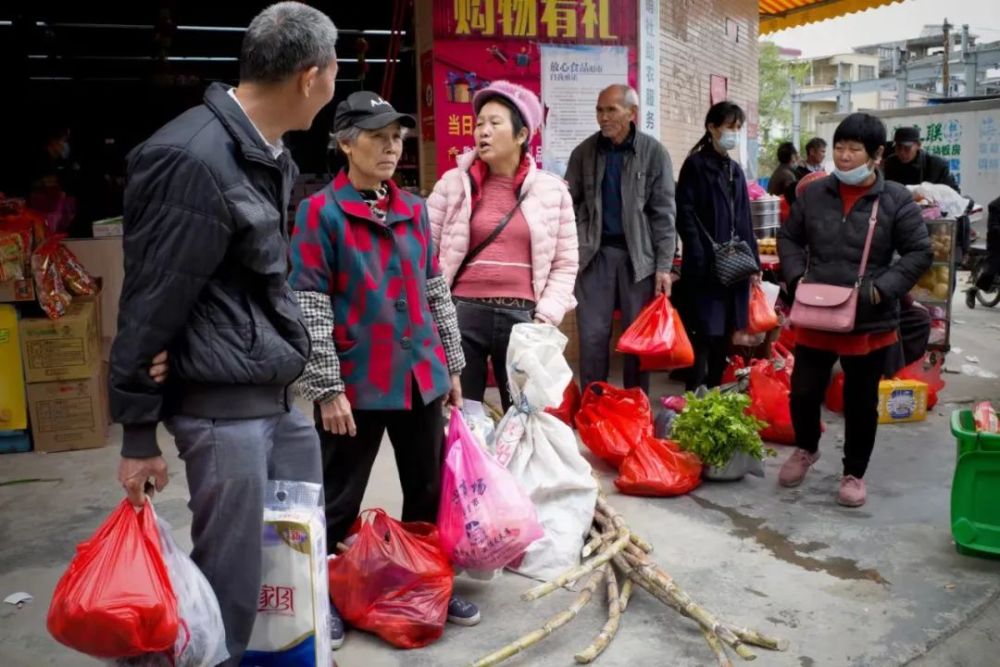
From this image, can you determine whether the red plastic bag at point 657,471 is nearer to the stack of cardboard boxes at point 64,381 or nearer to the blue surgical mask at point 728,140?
the blue surgical mask at point 728,140

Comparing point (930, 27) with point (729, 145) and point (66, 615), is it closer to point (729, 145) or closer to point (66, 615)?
point (729, 145)

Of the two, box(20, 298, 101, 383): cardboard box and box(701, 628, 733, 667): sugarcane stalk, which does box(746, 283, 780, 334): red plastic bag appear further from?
box(20, 298, 101, 383): cardboard box

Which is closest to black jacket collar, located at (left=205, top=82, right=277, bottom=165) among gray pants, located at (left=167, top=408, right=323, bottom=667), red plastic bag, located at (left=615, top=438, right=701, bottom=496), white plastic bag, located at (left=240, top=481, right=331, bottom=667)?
gray pants, located at (left=167, top=408, right=323, bottom=667)

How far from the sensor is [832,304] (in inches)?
171

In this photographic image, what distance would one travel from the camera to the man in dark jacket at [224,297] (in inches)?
83.9

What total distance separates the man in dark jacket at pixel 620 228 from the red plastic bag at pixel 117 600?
3.65 metres

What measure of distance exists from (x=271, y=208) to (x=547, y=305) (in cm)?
197

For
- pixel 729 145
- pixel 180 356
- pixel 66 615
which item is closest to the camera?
pixel 66 615

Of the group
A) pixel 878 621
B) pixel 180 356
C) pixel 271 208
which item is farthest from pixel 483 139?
pixel 878 621

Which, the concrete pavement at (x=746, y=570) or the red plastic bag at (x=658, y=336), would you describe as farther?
the red plastic bag at (x=658, y=336)

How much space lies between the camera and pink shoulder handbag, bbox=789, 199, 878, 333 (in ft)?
14.2

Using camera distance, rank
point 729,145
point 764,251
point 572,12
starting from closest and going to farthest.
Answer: point 729,145
point 572,12
point 764,251

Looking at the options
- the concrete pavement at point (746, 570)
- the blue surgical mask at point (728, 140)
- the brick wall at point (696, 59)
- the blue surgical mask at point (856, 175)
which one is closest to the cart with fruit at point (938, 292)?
the concrete pavement at point (746, 570)

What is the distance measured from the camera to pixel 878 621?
3406mm
